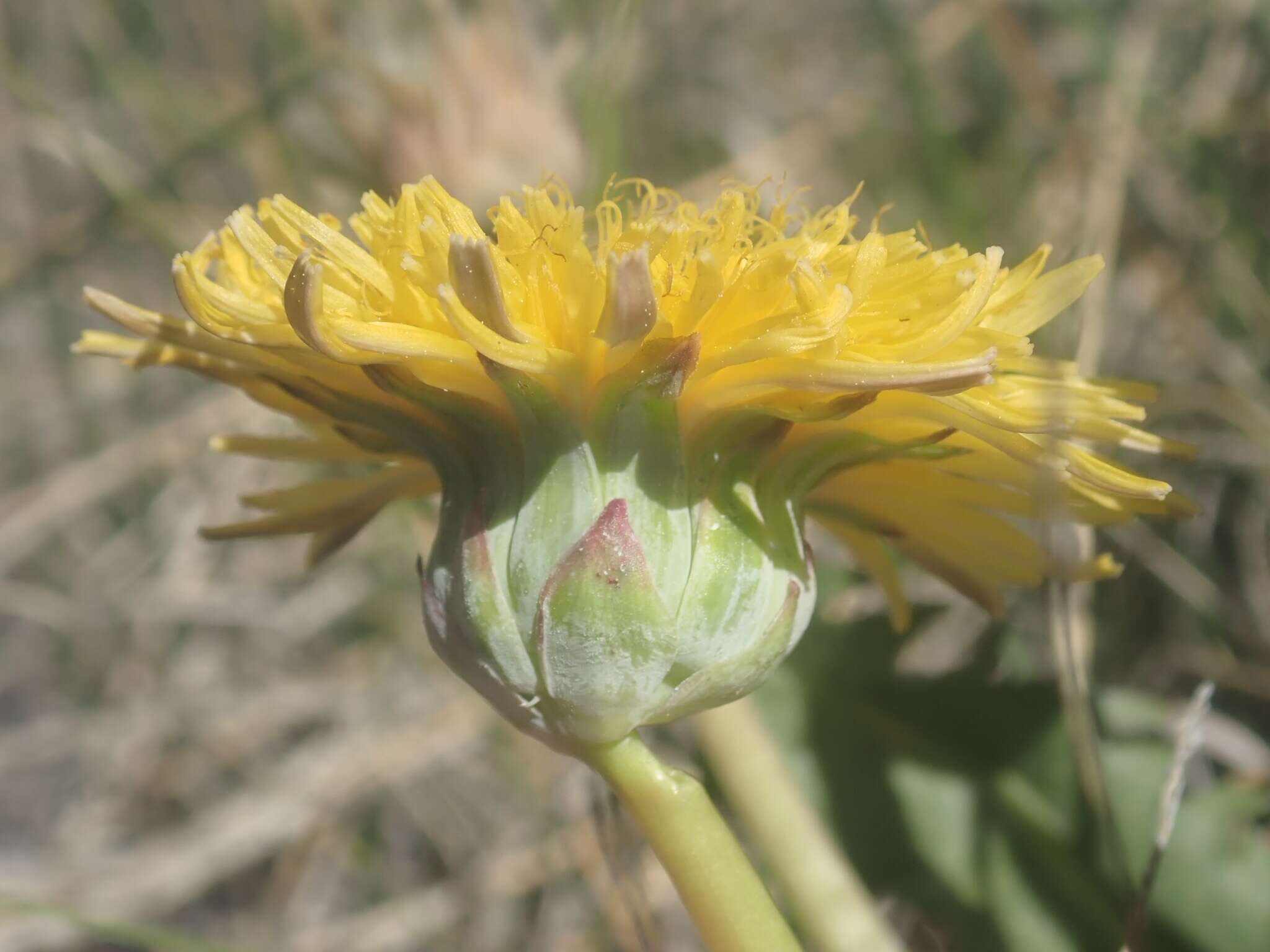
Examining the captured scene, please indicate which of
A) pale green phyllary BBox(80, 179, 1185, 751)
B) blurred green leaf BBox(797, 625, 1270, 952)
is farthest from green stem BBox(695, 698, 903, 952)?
pale green phyllary BBox(80, 179, 1185, 751)

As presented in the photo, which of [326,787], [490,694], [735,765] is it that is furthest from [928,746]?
[326,787]

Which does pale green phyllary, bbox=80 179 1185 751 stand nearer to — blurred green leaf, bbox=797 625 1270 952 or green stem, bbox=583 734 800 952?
green stem, bbox=583 734 800 952

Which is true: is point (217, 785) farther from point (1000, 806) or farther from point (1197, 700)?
point (1197, 700)

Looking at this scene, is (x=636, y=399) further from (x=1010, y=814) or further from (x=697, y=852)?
(x=1010, y=814)

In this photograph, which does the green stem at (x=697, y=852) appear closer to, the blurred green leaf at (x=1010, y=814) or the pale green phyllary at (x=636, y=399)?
the pale green phyllary at (x=636, y=399)

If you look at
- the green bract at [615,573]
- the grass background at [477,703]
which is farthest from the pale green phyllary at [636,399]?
the grass background at [477,703]
